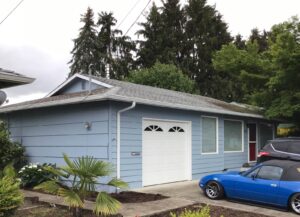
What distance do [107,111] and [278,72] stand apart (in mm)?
8294

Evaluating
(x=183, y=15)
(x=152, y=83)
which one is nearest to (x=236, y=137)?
(x=152, y=83)

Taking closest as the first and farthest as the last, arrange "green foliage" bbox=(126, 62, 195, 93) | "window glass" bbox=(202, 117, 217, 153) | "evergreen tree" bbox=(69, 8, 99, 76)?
"window glass" bbox=(202, 117, 217, 153)
"green foliage" bbox=(126, 62, 195, 93)
"evergreen tree" bbox=(69, 8, 99, 76)

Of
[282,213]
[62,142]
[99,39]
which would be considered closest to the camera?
[282,213]

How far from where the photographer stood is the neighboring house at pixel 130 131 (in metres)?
11.9

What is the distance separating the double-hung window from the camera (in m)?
15.5

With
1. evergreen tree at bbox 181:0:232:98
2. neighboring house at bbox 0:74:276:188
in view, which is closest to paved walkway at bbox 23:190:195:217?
neighboring house at bbox 0:74:276:188

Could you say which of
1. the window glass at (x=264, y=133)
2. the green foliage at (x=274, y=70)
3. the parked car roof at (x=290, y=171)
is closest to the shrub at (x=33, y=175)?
the parked car roof at (x=290, y=171)

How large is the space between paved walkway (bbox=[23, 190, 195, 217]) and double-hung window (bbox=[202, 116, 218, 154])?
503 cm

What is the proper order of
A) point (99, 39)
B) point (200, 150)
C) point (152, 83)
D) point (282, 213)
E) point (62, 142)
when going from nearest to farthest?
point (282, 213)
point (62, 142)
point (200, 150)
point (152, 83)
point (99, 39)

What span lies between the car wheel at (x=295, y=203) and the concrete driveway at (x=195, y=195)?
13 centimetres

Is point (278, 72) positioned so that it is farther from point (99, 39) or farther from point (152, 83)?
point (99, 39)

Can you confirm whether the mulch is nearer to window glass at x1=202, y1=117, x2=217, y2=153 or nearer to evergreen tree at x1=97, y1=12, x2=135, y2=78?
window glass at x1=202, y1=117, x2=217, y2=153

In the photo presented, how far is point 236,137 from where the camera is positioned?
17.5 metres

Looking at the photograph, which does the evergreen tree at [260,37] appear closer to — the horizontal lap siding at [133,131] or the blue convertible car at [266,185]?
the horizontal lap siding at [133,131]
